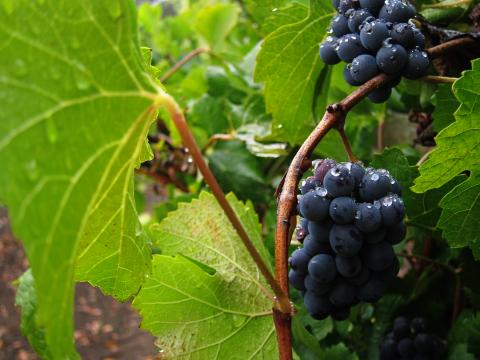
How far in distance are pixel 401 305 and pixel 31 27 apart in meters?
0.79

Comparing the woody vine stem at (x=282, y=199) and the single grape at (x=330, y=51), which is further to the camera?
the single grape at (x=330, y=51)

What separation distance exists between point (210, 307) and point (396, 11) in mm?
415

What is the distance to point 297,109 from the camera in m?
0.92

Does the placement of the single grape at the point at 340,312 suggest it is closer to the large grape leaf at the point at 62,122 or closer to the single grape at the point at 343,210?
the single grape at the point at 343,210

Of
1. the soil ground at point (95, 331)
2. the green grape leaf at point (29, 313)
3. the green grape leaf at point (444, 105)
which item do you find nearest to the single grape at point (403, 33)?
the green grape leaf at point (444, 105)

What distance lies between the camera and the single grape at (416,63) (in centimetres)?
67

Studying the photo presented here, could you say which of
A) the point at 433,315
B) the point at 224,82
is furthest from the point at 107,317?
the point at 433,315

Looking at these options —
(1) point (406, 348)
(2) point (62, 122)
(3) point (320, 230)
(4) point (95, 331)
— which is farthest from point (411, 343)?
(4) point (95, 331)

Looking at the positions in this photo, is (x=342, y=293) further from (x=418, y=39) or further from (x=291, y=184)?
(x=418, y=39)

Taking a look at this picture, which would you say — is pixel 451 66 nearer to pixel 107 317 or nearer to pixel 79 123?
pixel 79 123

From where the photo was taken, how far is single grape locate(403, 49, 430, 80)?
67 centimetres

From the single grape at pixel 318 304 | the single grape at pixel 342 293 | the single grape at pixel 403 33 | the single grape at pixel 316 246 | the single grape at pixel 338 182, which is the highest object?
the single grape at pixel 403 33

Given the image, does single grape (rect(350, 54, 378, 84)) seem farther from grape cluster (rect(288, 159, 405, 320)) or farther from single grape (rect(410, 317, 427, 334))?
single grape (rect(410, 317, 427, 334))

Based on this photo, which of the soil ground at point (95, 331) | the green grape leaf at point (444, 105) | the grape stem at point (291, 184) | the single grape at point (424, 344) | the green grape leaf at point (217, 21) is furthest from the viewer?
the soil ground at point (95, 331)
